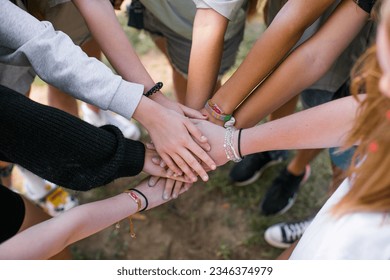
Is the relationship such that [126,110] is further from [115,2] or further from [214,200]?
[214,200]

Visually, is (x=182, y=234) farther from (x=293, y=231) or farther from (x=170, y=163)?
(x=170, y=163)

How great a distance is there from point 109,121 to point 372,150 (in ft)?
4.94

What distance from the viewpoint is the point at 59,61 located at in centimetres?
110

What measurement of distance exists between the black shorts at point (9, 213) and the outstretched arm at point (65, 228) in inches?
4.7

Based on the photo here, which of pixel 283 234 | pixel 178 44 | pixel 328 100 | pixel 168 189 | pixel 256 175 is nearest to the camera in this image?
pixel 168 189

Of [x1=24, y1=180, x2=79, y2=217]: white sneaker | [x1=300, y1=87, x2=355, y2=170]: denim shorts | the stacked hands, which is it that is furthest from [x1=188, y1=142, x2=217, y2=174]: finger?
[x1=24, y1=180, x2=79, y2=217]: white sneaker

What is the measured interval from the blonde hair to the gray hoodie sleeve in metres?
0.57

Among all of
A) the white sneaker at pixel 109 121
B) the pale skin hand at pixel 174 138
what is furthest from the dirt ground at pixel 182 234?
the pale skin hand at pixel 174 138

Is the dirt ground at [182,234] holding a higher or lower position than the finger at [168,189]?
lower

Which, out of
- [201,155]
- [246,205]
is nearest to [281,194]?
Answer: [246,205]

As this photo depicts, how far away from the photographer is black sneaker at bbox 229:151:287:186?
1.97 m

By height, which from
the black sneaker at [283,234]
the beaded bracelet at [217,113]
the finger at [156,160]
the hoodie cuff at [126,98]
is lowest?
the black sneaker at [283,234]

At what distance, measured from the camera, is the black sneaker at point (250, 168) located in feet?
6.45

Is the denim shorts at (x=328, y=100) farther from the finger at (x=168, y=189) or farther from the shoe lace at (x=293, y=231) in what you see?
the finger at (x=168, y=189)
